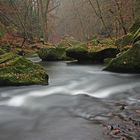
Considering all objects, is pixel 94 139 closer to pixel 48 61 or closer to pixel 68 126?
pixel 68 126

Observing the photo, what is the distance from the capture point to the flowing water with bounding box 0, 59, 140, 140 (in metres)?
5.07

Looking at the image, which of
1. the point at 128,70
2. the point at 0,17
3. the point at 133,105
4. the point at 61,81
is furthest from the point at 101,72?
the point at 0,17

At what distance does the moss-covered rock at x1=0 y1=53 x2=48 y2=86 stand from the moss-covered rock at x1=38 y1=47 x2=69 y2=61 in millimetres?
8123

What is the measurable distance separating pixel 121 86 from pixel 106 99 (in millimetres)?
1747

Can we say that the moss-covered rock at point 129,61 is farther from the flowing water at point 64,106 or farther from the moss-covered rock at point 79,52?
the moss-covered rock at point 79,52

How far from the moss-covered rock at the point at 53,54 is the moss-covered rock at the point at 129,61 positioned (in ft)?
23.4

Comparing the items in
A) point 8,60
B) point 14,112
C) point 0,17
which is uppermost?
point 0,17

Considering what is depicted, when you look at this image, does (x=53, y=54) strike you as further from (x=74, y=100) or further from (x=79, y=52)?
(x=74, y=100)

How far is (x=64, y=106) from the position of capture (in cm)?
677

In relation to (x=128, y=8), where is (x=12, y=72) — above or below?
below

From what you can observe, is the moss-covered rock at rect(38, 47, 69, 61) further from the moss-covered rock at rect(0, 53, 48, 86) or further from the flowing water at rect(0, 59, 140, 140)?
the moss-covered rock at rect(0, 53, 48, 86)

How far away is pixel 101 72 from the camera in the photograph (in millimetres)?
11953

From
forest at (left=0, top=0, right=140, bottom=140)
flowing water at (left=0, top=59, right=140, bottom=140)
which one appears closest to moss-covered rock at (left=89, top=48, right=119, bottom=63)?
forest at (left=0, top=0, right=140, bottom=140)

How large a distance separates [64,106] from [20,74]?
9.11ft
